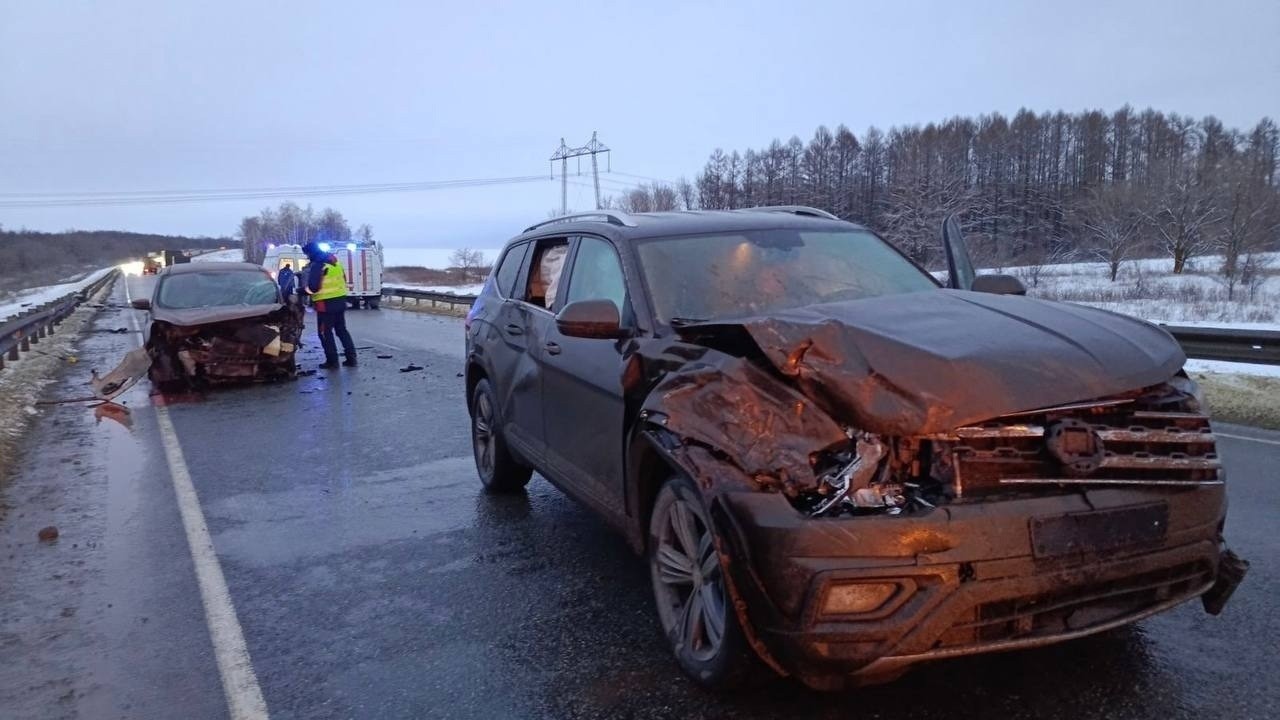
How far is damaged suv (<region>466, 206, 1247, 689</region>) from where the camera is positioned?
262 cm

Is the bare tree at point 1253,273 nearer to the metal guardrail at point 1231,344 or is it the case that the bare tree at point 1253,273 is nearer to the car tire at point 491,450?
the metal guardrail at point 1231,344

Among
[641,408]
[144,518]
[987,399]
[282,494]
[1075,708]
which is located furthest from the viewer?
[282,494]

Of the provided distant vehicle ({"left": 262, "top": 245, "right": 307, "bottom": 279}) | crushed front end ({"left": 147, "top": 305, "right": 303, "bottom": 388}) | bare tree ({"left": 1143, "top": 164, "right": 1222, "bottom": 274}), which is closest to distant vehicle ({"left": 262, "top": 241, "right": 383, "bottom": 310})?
distant vehicle ({"left": 262, "top": 245, "right": 307, "bottom": 279})

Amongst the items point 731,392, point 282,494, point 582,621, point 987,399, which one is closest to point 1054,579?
point 987,399

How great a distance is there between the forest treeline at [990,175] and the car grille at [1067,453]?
46.0 metres

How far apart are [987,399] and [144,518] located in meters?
A: 5.54

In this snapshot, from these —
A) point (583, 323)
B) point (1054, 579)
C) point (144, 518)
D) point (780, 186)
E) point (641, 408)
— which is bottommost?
point (144, 518)

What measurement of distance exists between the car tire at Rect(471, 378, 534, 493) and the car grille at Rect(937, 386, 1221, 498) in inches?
135

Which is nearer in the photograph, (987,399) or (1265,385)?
(987,399)

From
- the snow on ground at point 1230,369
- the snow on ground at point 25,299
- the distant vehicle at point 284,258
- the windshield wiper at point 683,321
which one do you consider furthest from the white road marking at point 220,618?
the distant vehicle at point 284,258

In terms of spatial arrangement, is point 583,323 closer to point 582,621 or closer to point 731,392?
point 731,392

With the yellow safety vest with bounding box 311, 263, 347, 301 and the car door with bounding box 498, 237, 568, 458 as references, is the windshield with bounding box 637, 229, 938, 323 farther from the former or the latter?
the yellow safety vest with bounding box 311, 263, 347, 301

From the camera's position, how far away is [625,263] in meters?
4.29

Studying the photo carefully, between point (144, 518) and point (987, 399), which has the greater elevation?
point (987, 399)
